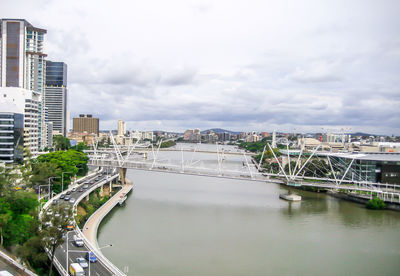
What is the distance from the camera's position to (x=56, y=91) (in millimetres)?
45531

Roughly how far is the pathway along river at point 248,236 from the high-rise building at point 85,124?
216ft

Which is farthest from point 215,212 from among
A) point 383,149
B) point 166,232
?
point 383,149

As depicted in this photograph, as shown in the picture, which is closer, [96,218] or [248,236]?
[248,236]

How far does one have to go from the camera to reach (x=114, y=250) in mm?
9664

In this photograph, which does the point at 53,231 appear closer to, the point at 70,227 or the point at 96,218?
the point at 70,227

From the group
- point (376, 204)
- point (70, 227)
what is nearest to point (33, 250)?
point (70, 227)

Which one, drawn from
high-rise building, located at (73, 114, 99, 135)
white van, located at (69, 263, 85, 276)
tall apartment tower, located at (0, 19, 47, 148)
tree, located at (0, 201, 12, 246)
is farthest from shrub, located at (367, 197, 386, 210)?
high-rise building, located at (73, 114, 99, 135)

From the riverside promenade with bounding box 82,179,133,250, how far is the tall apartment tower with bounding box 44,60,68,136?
32.1 meters

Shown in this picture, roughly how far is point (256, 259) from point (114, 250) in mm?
3922

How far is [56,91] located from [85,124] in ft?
115

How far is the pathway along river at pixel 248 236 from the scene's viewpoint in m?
8.80

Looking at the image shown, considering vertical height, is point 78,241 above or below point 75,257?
above

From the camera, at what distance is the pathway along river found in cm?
880

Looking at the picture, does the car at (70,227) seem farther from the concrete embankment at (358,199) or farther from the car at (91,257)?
the concrete embankment at (358,199)
